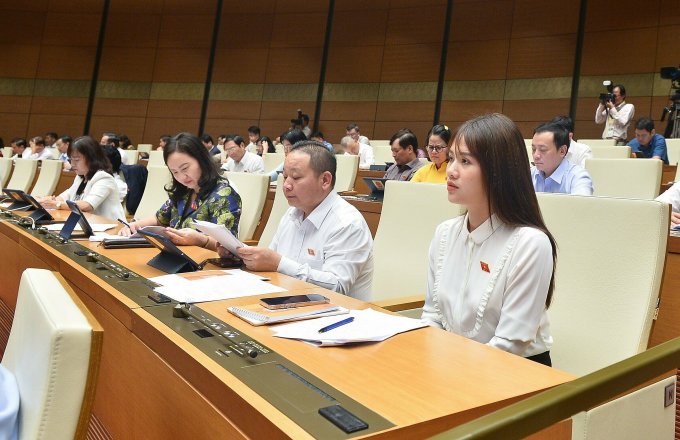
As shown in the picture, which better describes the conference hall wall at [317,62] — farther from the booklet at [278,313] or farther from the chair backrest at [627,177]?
the booklet at [278,313]

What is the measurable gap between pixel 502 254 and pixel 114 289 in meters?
0.96

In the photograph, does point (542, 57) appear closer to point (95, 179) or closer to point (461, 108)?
point (461, 108)

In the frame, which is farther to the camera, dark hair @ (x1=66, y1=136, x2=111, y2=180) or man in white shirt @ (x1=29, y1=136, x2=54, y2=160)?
man in white shirt @ (x1=29, y1=136, x2=54, y2=160)

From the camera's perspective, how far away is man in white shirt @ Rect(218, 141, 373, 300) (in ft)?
6.19

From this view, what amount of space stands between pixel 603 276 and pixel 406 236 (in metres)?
0.77

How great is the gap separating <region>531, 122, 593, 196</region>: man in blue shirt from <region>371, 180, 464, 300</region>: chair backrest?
1392mm

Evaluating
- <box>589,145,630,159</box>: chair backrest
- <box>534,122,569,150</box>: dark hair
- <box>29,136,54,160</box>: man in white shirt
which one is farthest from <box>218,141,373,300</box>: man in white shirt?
<box>29,136,54,160</box>: man in white shirt

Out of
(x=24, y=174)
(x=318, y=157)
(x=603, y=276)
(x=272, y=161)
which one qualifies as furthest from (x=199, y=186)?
(x=24, y=174)

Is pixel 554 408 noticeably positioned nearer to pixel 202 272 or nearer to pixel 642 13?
pixel 202 272

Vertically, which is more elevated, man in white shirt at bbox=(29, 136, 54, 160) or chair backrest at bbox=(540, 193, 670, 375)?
man in white shirt at bbox=(29, 136, 54, 160)

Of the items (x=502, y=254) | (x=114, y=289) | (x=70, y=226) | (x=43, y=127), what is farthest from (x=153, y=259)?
(x=43, y=127)

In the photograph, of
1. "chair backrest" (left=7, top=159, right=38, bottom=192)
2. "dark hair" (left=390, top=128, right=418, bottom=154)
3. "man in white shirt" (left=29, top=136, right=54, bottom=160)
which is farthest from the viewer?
"man in white shirt" (left=29, top=136, right=54, bottom=160)

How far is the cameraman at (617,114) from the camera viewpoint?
639 cm

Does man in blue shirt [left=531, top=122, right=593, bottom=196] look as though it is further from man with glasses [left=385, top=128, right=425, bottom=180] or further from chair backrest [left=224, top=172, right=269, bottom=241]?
chair backrest [left=224, top=172, right=269, bottom=241]
